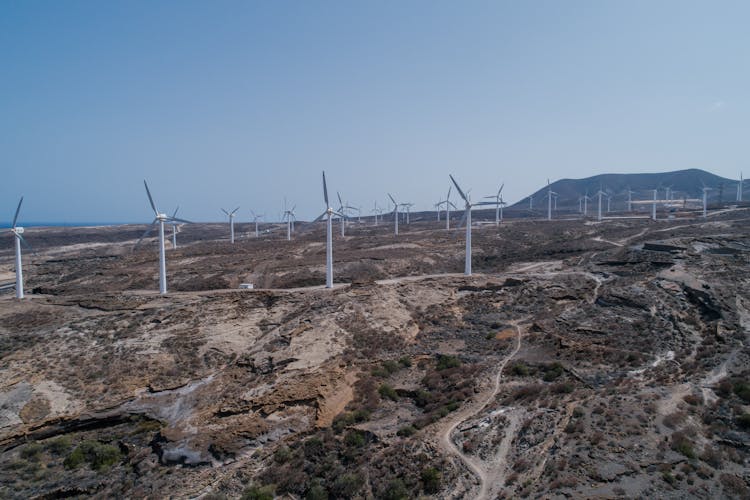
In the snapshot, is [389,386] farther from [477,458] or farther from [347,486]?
[477,458]

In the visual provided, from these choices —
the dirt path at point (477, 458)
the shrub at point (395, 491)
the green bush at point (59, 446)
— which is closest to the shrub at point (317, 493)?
the shrub at point (395, 491)

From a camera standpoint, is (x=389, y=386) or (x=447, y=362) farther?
(x=447, y=362)

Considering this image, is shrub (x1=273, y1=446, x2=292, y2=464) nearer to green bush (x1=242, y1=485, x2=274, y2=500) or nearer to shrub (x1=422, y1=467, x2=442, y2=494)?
green bush (x1=242, y1=485, x2=274, y2=500)

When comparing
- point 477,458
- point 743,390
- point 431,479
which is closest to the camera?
point 431,479

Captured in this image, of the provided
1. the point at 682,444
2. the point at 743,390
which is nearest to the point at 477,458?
the point at 682,444

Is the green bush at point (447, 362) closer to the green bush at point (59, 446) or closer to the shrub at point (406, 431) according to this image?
the shrub at point (406, 431)

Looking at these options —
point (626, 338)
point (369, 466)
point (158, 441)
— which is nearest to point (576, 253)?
point (626, 338)

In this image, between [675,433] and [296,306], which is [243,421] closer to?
[296,306]
